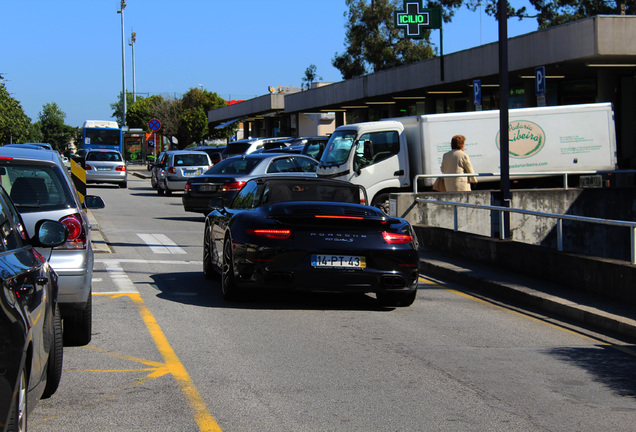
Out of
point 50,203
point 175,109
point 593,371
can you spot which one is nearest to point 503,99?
point 593,371

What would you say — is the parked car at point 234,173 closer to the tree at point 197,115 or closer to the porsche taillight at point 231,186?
the porsche taillight at point 231,186

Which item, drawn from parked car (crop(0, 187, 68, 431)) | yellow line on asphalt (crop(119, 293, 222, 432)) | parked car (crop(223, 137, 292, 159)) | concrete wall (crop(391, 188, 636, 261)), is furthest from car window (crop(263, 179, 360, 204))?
parked car (crop(223, 137, 292, 159))

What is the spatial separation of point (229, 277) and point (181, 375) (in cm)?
317

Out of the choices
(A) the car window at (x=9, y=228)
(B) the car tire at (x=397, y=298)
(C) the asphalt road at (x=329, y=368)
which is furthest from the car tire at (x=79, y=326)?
(B) the car tire at (x=397, y=298)

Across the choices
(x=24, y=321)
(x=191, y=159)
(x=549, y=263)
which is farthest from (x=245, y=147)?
(x=24, y=321)

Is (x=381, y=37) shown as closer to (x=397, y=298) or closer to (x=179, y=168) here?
(x=179, y=168)

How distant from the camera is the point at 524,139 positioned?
21125 millimetres

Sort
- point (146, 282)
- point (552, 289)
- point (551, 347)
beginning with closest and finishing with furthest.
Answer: point (551, 347) → point (552, 289) → point (146, 282)

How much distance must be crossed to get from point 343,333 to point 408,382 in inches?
72.4

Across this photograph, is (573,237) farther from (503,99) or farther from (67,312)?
(67,312)

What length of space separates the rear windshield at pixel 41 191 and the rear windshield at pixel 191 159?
24.7 meters

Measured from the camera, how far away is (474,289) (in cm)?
1125

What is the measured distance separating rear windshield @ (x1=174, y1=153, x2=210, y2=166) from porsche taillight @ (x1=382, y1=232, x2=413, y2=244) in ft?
76.6

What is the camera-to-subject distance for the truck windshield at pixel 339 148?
20.0m
